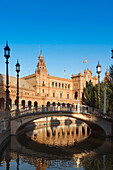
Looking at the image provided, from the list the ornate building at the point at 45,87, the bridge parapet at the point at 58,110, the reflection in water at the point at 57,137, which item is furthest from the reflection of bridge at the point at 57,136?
the ornate building at the point at 45,87

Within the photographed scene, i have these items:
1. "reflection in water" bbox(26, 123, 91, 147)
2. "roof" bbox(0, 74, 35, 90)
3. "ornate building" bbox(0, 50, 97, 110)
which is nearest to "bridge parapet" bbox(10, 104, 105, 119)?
"reflection in water" bbox(26, 123, 91, 147)

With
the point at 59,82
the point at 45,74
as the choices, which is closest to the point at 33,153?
the point at 45,74

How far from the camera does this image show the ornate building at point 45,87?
252 feet

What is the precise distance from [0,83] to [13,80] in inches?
434

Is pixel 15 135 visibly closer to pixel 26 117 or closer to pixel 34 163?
pixel 26 117

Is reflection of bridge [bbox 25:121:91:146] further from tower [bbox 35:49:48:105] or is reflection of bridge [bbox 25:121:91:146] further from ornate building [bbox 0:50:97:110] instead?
tower [bbox 35:49:48:105]

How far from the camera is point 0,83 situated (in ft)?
230

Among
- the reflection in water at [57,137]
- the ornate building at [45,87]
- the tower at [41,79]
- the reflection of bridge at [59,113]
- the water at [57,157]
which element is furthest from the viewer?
the tower at [41,79]

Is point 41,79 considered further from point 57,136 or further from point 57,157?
point 57,157

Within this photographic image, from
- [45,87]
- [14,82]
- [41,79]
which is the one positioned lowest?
[45,87]

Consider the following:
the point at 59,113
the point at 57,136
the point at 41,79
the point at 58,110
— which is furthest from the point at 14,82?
the point at 59,113

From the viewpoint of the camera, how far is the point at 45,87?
3516 inches

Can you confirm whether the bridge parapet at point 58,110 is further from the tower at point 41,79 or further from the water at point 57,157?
the tower at point 41,79

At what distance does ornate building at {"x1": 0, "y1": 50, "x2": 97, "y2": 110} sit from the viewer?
76688 millimetres
